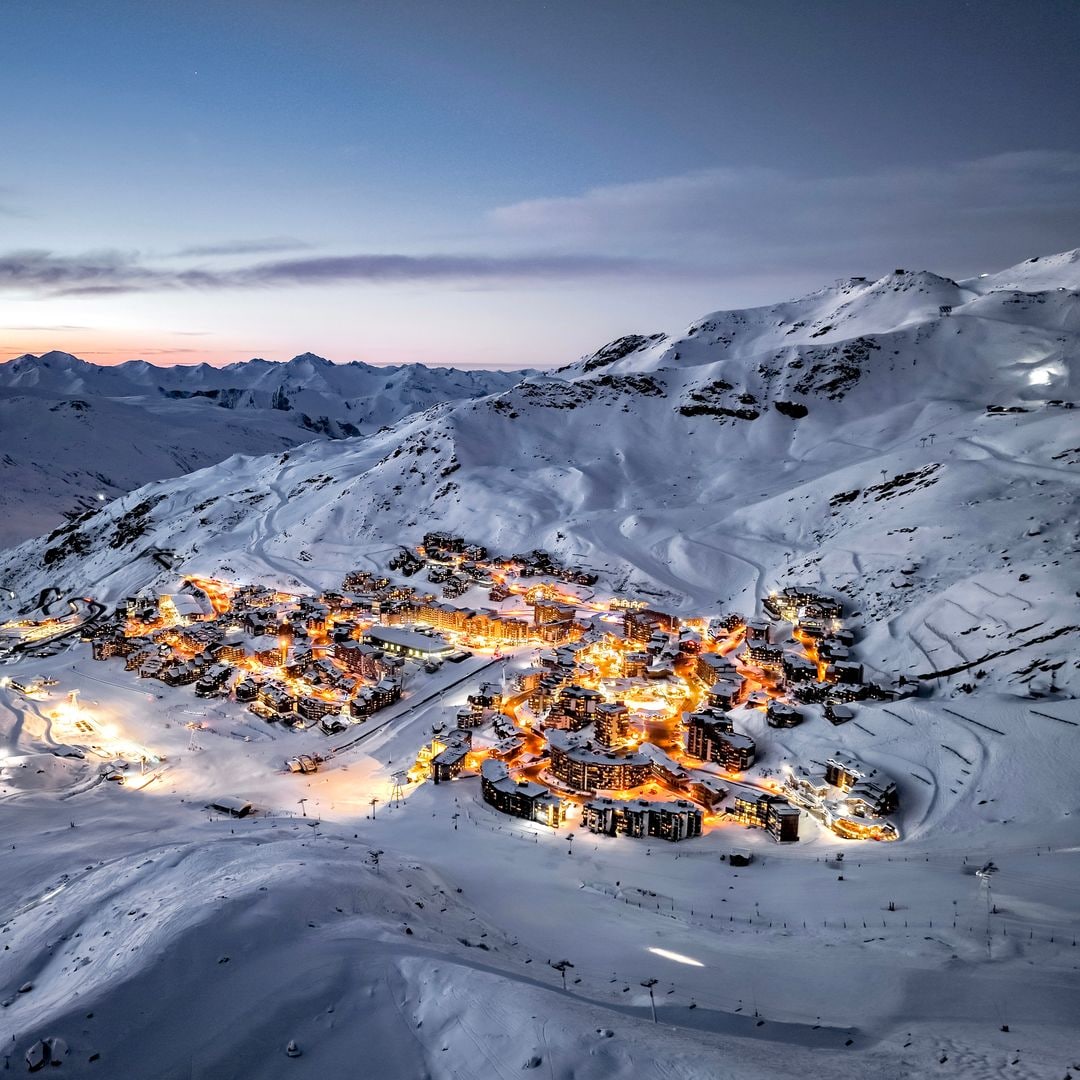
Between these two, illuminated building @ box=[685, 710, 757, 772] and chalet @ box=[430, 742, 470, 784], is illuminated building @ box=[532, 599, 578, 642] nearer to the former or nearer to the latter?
illuminated building @ box=[685, 710, 757, 772]

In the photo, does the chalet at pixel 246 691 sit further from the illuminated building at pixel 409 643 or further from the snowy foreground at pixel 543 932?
the snowy foreground at pixel 543 932

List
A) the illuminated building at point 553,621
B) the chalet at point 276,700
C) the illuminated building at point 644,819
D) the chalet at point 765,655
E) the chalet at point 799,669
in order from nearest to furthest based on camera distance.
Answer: the illuminated building at point 644,819
the chalet at point 799,669
the chalet at point 276,700
the chalet at point 765,655
the illuminated building at point 553,621

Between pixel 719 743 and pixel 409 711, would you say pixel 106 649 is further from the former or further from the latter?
pixel 719 743

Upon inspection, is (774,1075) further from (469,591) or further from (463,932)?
(469,591)

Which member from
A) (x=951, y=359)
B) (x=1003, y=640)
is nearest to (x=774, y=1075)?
(x=1003, y=640)

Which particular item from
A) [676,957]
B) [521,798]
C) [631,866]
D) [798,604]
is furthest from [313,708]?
[798,604]

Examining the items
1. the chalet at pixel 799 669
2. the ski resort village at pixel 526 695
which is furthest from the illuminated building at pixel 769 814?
the chalet at pixel 799 669
